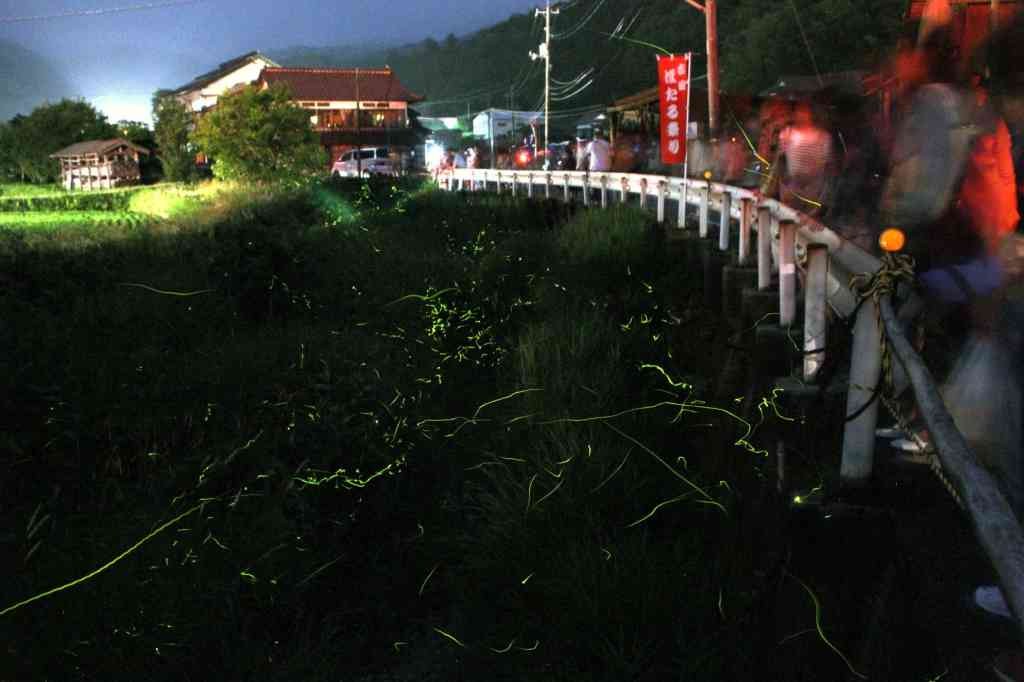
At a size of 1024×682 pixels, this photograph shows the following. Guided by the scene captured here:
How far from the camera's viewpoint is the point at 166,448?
587 cm

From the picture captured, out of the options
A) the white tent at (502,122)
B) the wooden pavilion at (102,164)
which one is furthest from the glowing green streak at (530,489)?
the white tent at (502,122)

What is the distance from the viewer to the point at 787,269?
4.84 metres

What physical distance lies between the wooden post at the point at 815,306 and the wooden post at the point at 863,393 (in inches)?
24.7

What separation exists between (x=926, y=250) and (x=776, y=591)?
2.07 meters

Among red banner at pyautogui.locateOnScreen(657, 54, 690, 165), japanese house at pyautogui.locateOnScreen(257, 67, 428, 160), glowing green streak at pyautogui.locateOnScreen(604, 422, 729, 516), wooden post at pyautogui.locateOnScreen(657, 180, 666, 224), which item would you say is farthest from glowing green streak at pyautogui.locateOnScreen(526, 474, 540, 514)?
japanese house at pyautogui.locateOnScreen(257, 67, 428, 160)

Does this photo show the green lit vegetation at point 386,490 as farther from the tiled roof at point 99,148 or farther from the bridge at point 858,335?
the tiled roof at point 99,148

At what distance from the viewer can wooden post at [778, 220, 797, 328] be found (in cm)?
479

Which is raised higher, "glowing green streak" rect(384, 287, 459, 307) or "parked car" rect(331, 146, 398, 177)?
"parked car" rect(331, 146, 398, 177)

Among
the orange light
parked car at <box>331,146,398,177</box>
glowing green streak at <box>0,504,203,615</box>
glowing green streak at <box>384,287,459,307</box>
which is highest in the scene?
parked car at <box>331,146,398,177</box>

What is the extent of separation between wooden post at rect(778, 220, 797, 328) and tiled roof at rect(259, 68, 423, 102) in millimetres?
56314

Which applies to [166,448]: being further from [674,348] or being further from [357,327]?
[674,348]

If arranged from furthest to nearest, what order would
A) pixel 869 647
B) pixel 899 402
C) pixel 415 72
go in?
pixel 415 72, pixel 899 402, pixel 869 647

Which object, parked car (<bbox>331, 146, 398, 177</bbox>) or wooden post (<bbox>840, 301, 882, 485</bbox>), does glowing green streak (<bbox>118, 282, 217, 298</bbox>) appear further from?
parked car (<bbox>331, 146, 398, 177</bbox>)

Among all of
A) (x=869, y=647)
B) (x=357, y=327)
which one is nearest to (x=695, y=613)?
(x=869, y=647)
